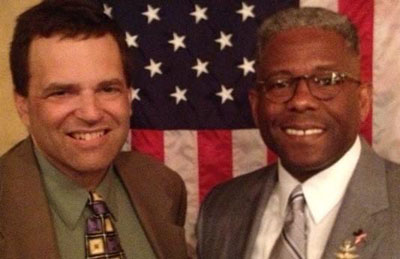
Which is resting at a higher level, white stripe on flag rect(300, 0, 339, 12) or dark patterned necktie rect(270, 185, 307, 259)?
white stripe on flag rect(300, 0, 339, 12)

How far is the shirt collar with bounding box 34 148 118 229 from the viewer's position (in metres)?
1.40

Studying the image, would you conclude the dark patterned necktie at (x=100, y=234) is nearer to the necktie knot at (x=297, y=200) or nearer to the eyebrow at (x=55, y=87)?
the eyebrow at (x=55, y=87)

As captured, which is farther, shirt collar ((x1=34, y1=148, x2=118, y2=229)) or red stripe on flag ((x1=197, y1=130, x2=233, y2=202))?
red stripe on flag ((x1=197, y1=130, x2=233, y2=202))

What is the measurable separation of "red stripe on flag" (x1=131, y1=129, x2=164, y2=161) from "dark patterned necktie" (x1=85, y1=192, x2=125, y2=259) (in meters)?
0.87

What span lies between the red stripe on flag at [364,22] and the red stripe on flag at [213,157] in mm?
559

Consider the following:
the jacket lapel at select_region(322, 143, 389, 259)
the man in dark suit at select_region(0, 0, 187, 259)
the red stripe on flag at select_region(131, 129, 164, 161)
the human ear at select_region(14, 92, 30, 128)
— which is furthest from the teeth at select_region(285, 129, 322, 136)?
the red stripe on flag at select_region(131, 129, 164, 161)

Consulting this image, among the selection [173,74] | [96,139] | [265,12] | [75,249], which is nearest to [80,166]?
[96,139]

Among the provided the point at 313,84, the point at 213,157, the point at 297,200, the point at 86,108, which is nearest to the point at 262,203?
the point at 297,200

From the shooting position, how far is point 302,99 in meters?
1.48

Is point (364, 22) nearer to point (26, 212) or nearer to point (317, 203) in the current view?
point (317, 203)

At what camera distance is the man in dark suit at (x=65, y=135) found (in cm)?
135

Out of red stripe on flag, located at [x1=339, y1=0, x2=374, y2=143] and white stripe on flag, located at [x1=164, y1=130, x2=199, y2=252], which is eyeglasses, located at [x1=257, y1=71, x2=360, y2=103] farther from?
white stripe on flag, located at [x1=164, y1=130, x2=199, y2=252]

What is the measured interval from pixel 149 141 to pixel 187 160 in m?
0.17

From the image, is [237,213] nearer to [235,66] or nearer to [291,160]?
[291,160]
